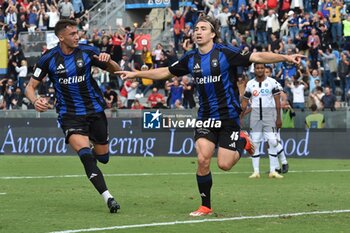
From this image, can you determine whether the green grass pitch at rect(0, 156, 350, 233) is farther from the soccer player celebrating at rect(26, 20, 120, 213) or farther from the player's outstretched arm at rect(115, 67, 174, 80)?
the player's outstretched arm at rect(115, 67, 174, 80)

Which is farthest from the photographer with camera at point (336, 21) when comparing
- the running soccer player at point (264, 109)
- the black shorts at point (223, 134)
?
the black shorts at point (223, 134)

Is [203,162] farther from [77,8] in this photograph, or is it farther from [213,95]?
[77,8]

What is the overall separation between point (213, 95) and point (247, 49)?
17.7 meters

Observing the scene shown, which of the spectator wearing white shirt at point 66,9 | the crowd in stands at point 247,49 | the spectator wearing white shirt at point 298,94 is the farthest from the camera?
the spectator wearing white shirt at point 66,9

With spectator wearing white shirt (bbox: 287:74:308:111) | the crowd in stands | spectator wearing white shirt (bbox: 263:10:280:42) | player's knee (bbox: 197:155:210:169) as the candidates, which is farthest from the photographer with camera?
player's knee (bbox: 197:155:210:169)

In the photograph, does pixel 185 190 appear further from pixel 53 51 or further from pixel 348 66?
pixel 348 66

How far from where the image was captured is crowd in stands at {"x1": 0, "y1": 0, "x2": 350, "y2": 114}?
98.3 ft

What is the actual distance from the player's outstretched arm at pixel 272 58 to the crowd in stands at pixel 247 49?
14721mm

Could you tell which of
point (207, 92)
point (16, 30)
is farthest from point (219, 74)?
Answer: point (16, 30)

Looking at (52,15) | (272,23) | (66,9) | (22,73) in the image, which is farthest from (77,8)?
(272,23)

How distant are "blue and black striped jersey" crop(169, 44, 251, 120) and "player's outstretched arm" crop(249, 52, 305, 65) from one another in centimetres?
15

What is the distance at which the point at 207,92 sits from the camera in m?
12.1

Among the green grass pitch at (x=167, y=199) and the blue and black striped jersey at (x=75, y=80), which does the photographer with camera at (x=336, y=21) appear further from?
the blue and black striped jersey at (x=75, y=80)

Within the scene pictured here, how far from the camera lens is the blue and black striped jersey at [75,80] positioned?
12.9 m
